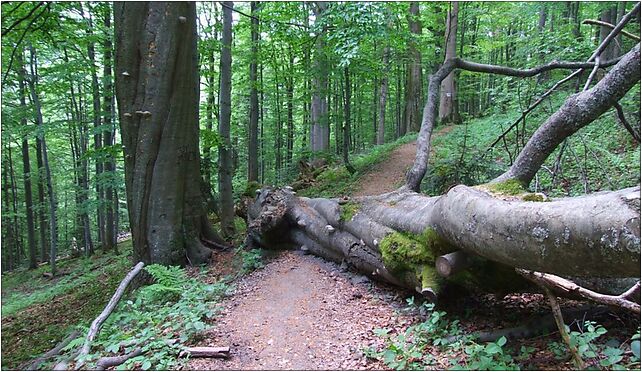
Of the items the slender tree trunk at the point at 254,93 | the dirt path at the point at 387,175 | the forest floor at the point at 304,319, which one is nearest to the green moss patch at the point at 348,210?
the forest floor at the point at 304,319

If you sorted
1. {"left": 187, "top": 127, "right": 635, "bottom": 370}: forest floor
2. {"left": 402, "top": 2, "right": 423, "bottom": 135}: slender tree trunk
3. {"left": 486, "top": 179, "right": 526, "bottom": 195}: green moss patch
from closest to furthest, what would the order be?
{"left": 486, "top": 179, "right": 526, "bottom": 195}: green moss patch → {"left": 187, "top": 127, "right": 635, "bottom": 370}: forest floor → {"left": 402, "top": 2, "right": 423, "bottom": 135}: slender tree trunk

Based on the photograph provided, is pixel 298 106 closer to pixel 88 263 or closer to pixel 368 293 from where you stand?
pixel 88 263

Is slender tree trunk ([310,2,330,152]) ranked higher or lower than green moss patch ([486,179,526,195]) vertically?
higher

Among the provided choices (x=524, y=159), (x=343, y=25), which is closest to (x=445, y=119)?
(x=343, y=25)

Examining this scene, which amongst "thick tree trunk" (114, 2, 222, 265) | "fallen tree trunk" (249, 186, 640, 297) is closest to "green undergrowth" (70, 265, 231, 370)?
"thick tree trunk" (114, 2, 222, 265)

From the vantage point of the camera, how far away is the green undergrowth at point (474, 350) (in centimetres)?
243

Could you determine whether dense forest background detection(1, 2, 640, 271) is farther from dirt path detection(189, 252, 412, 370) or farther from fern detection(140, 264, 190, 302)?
fern detection(140, 264, 190, 302)

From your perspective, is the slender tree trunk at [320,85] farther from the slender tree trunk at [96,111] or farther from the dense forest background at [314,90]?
the slender tree trunk at [96,111]

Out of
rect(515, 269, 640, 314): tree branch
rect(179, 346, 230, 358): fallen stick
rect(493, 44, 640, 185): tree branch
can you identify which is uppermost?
rect(493, 44, 640, 185): tree branch

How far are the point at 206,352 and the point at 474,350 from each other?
2193 millimetres

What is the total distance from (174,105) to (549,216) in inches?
226

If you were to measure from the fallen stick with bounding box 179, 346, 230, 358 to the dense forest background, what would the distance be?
3800 mm

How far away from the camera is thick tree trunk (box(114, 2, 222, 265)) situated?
6.09m

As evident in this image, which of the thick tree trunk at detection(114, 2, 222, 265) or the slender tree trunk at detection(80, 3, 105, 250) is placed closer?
the thick tree trunk at detection(114, 2, 222, 265)
